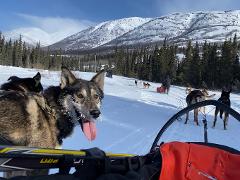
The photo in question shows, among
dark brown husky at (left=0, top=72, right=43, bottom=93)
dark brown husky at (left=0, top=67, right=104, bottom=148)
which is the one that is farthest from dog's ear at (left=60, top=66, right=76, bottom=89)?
dark brown husky at (left=0, top=72, right=43, bottom=93)

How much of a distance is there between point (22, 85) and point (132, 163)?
9.47ft

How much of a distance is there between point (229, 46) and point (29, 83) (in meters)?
64.5

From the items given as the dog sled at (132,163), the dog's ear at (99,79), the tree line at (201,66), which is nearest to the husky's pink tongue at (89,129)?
the dog's ear at (99,79)

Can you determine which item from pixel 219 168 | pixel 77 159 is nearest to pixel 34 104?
pixel 77 159

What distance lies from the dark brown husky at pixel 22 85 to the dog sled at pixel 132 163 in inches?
106

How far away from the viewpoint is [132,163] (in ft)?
7.11

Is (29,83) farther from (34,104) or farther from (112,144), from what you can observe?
(112,144)

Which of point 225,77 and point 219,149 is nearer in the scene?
point 219,149

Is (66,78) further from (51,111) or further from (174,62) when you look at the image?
(174,62)

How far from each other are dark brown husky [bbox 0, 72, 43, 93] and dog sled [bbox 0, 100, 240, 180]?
8.80 ft

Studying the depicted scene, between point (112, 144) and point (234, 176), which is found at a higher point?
point (234, 176)

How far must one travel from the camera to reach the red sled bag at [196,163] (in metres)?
2.05

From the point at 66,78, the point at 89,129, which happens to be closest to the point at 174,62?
the point at 89,129

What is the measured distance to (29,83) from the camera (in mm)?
4914
